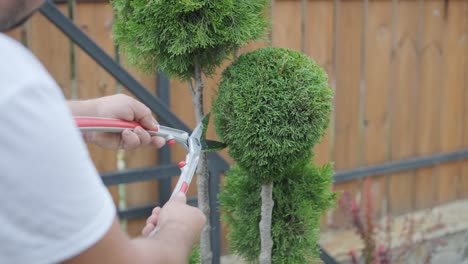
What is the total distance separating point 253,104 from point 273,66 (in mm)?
138

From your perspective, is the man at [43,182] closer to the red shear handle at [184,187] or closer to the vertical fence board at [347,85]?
the red shear handle at [184,187]

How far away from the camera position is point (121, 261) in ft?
3.57

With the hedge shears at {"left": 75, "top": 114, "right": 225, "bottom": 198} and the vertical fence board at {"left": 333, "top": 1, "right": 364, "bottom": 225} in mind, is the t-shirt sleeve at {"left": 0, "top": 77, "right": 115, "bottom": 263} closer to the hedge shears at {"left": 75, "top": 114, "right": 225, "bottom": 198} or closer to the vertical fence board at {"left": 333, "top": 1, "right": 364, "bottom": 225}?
the hedge shears at {"left": 75, "top": 114, "right": 225, "bottom": 198}

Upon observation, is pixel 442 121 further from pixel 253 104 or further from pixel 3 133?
pixel 3 133

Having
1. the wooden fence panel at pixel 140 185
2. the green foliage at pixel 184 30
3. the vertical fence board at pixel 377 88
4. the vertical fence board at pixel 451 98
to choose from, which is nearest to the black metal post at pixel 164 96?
the wooden fence panel at pixel 140 185

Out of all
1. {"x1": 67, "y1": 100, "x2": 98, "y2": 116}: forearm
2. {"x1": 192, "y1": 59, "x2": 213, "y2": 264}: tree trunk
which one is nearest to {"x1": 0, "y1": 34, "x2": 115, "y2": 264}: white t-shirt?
{"x1": 67, "y1": 100, "x2": 98, "y2": 116}: forearm

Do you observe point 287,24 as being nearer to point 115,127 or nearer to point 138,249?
point 115,127

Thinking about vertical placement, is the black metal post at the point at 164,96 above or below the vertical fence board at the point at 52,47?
below

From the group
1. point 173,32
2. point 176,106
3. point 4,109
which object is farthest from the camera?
point 176,106

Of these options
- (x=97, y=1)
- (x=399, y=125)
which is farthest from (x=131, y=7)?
(x=399, y=125)

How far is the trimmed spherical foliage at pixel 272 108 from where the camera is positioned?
193 centimetres

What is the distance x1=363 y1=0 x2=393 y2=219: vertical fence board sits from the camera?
4.27m

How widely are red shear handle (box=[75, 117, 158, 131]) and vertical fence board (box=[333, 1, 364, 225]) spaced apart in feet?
8.33

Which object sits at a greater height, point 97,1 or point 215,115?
point 97,1
